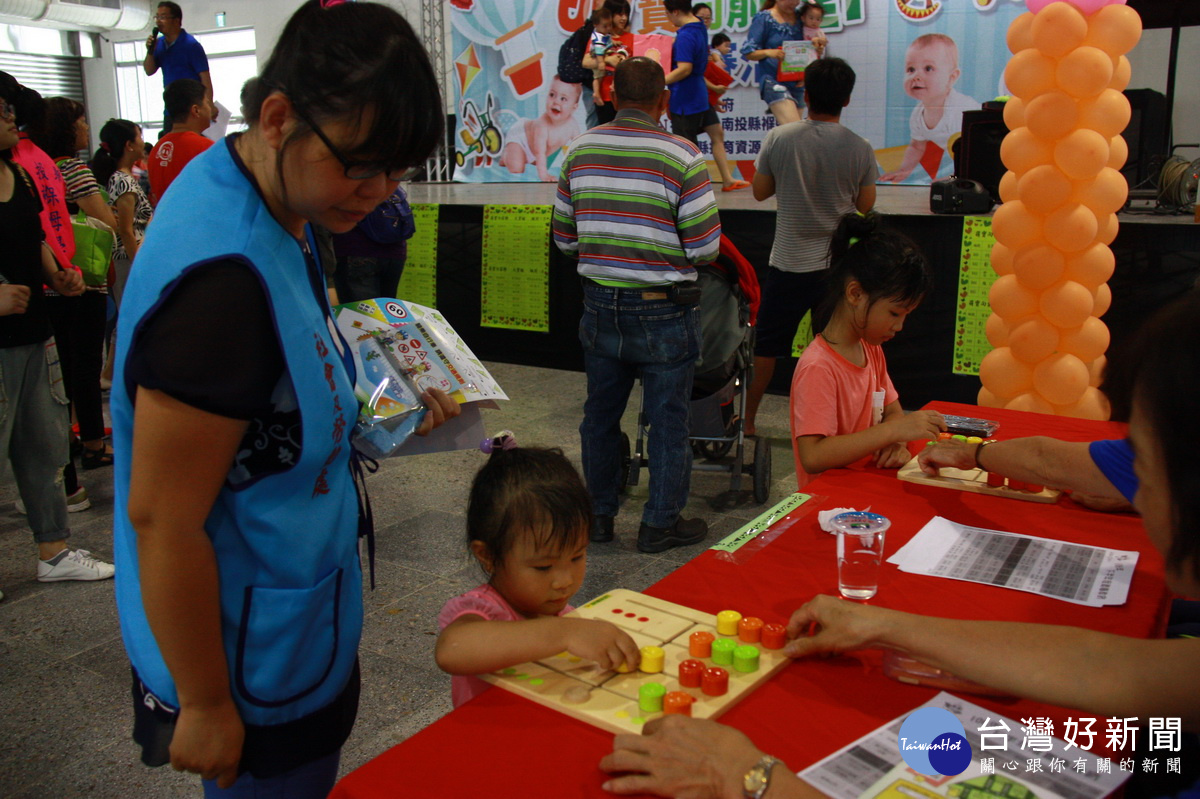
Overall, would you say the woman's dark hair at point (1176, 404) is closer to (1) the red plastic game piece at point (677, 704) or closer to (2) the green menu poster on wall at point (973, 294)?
(1) the red plastic game piece at point (677, 704)

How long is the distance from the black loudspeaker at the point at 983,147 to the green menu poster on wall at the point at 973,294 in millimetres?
1435

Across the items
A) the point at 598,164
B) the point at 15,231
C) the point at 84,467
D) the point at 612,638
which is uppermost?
the point at 598,164

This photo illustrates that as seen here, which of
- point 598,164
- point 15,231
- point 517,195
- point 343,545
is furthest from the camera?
point 517,195

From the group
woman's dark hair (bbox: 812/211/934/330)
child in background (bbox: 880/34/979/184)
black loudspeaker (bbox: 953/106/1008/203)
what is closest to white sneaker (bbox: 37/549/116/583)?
woman's dark hair (bbox: 812/211/934/330)

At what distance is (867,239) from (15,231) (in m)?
2.52

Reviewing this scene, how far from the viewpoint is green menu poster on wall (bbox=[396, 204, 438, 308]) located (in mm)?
5934

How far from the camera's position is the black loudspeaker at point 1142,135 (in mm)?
5867

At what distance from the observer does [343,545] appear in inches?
41.4

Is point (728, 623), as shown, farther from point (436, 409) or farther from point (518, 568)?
point (436, 409)

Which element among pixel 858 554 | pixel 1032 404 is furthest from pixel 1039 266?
pixel 858 554

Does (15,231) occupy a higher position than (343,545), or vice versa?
(15,231)

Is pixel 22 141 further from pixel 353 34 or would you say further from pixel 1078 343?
pixel 1078 343

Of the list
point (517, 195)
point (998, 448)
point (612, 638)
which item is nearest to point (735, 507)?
point (998, 448)

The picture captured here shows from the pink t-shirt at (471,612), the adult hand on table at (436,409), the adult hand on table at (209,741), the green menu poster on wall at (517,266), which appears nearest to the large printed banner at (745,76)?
the green menu poster on wall at (517,266)
